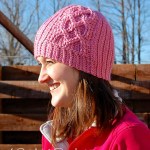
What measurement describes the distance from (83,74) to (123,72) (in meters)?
2.11

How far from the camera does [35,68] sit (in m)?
3.52

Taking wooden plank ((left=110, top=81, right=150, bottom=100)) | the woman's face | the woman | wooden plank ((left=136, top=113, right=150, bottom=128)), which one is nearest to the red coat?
the woman

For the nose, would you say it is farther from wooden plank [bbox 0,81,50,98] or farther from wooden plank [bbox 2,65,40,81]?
wooden plank [bbox 2,65,40,81]

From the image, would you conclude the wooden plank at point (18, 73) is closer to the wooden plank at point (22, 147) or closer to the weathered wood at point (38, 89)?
the weathered wood at point (38, 89)

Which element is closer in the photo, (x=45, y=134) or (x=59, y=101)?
(x=59, y=101)

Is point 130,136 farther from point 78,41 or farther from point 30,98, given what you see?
point 30,98

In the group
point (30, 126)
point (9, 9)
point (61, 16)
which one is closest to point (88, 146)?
point (61, 16)

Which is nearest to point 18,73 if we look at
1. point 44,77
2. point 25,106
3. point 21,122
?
point 25,106

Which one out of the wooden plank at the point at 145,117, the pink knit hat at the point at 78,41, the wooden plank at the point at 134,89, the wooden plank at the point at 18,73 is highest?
the pink knit hat at the point at 78,41

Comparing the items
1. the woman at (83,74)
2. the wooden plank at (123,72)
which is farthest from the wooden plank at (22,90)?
the woman at (83,74)

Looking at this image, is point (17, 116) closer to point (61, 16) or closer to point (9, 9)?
point (61, 16)

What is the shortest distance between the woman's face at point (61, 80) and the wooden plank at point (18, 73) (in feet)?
7.26

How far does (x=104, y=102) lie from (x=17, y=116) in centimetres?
213

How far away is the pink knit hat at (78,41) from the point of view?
1351 mm
